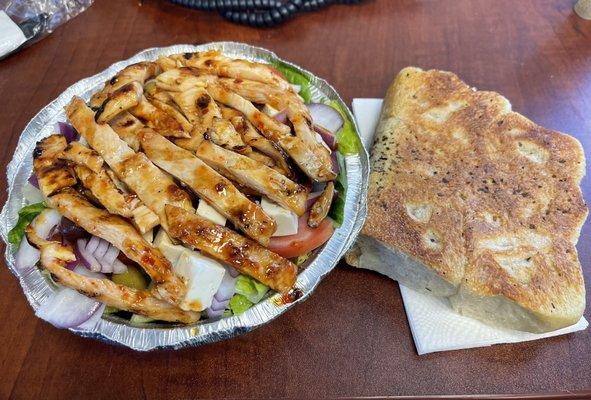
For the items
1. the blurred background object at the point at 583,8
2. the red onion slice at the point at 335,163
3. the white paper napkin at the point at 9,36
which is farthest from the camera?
the blurred background object at the point at 583,8

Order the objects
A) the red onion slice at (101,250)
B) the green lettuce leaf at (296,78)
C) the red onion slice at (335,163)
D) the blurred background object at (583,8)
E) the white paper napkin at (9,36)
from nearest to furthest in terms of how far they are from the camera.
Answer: the red onion slice at (101,250)
the red onion slice at (335,163)
the green lettuce leaf at (296,78)
the white paper napkin at (9,36)
the blurred background object at (583,8)

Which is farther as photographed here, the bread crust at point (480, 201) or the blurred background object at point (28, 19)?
the blurred background object at point (28, 19)

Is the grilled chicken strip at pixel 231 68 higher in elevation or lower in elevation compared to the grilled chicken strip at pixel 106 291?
higher

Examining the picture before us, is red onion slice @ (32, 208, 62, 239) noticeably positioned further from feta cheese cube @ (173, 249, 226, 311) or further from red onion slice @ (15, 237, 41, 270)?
feta cheese cube @ (173, 249, 226, 311)

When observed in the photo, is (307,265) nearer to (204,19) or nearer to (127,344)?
(127,344)

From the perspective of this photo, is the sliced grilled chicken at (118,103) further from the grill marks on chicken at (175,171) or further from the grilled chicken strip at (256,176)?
the grilled chicken strip at (256,176)

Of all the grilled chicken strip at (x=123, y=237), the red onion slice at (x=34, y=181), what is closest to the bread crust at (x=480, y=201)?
the grilled chicken strip at (x=123, y=237)
